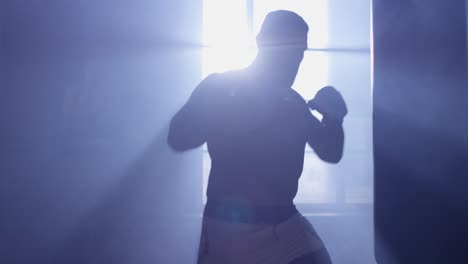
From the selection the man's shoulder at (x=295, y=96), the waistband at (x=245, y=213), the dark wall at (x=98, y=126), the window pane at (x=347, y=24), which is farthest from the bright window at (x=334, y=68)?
the waistband at (x=245, y=213)

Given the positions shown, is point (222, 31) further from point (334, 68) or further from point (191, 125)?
point (191, 125)

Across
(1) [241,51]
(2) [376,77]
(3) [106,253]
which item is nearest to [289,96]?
(2) [376,77]

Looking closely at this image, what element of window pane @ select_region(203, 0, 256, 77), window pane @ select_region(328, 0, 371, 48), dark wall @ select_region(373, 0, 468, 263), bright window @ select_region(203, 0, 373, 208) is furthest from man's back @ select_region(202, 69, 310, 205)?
window pane @ select_region(328, 0, 371, 48)

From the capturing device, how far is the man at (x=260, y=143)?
2.78ft

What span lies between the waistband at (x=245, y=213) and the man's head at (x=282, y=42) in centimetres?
28

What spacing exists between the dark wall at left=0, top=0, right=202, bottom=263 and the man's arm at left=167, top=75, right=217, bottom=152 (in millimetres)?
1008

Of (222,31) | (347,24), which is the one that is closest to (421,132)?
(222,31)

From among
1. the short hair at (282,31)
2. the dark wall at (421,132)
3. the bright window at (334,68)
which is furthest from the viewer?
the bright window at (334,68)

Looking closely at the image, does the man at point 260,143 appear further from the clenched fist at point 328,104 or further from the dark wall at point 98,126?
the dark wall at point 98,126

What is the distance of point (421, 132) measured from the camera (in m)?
0.63

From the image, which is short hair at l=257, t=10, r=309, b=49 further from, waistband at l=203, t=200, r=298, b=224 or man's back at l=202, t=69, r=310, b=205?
waistband at l=203, t=200, r=298, b=224

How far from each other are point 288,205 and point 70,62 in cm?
134

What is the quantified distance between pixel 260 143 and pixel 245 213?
0.45 feet

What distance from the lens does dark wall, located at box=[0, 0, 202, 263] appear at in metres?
1.85
